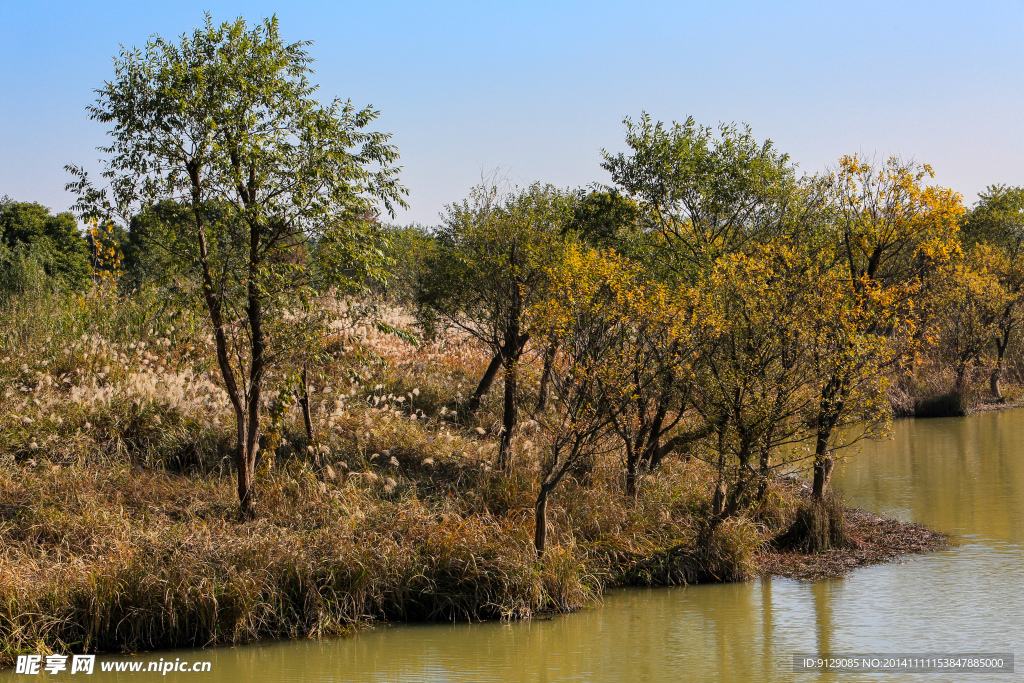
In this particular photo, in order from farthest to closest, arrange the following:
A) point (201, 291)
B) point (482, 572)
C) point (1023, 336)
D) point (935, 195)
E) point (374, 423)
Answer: point (1023, 336)
point (374, 423)
point (935, 195)
point (201, 291)
point (482, 572)

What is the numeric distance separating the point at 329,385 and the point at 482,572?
6446 mm

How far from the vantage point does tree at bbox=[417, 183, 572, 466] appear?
14.4m

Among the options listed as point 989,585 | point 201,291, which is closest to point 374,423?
point 201,291

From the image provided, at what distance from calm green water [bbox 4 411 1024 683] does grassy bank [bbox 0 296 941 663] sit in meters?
0.36

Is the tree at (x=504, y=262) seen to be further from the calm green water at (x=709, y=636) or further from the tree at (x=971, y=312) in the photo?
the tree at (x=971, y=312)

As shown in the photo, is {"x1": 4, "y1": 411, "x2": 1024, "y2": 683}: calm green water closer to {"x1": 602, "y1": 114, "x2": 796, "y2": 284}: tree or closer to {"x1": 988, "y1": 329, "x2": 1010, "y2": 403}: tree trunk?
{"x1": 602, "y1": 114, "x2": 796, "y2": 284}: tree

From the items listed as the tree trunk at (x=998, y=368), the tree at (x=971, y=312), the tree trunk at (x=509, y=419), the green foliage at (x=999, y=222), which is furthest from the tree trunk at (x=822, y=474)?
the green foliage at (x=999, y=222)

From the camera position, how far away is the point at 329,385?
1574 cm

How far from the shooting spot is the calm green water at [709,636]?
29.1 ft

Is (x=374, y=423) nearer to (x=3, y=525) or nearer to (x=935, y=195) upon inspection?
(x=3, y=525)

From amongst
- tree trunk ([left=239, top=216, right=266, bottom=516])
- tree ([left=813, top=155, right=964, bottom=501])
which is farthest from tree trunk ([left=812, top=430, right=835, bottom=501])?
tree trunk ([left=239, top=216, right=266, bottom=516])

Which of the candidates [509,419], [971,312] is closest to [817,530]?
[509,419]

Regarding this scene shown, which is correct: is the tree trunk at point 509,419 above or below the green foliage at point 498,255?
below

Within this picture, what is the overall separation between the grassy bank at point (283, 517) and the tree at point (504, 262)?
1.19 metres
